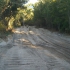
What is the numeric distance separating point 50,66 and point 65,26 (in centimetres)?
3245

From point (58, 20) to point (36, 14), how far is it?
34.2m

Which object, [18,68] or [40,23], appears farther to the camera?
[40,23]

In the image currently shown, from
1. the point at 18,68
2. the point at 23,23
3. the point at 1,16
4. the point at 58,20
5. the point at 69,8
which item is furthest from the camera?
the point at 23,23

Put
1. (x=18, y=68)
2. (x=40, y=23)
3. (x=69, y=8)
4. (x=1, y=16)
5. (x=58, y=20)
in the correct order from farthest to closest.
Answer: (x=40, y=23) → (x=58, y=20) → (x=1, y=16) → (x=69, y=8) → (x=18, y=68)

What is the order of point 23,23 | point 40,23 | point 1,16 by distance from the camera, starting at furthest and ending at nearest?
1. point 23,23
2. point 40,23
3. point 1,16

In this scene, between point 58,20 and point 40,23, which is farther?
point 40,23

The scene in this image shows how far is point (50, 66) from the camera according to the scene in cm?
1016

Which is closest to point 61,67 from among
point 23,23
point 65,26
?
point 65,26

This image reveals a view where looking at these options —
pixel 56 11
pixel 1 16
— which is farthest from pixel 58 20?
pixel 1 16

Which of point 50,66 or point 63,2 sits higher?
point 63,2

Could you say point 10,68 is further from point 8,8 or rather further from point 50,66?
point 8,8

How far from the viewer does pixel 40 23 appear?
76.8 m

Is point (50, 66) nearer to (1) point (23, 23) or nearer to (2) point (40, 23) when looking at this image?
(2) point (40, 23)

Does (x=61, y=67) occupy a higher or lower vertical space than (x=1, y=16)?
lower
